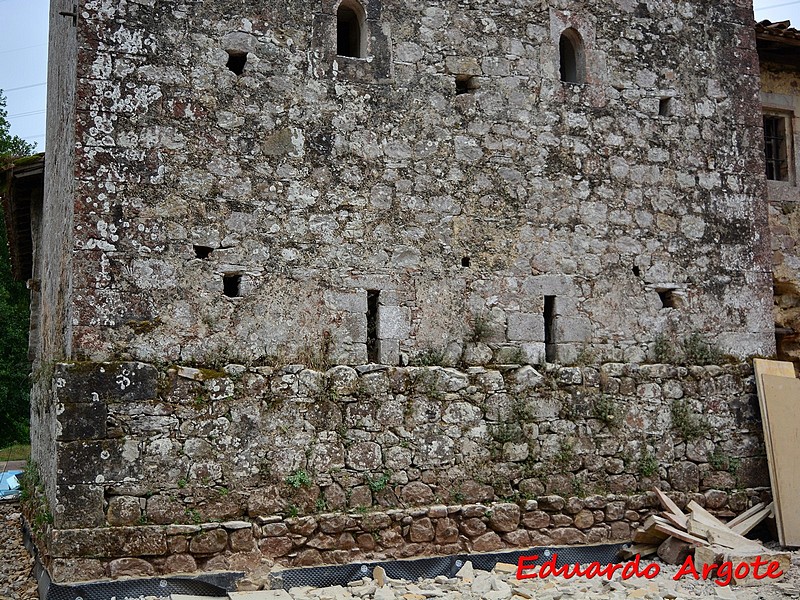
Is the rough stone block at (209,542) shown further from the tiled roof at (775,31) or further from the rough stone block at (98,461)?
the tiled roof at (775,31)

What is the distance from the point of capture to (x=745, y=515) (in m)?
7.86

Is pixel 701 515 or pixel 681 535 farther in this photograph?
pixel 701 515

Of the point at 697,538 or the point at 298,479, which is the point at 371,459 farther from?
the point at 697,538

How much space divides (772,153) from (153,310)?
688cm

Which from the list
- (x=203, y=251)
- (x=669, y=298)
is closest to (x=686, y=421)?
(x=669, y=298)

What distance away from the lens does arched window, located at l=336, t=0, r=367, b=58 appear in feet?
24.5

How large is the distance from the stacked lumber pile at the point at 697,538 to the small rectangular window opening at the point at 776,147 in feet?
12.3

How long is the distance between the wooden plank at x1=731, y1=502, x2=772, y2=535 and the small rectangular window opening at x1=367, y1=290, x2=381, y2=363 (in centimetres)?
355

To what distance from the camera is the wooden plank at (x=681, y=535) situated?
7.08 m

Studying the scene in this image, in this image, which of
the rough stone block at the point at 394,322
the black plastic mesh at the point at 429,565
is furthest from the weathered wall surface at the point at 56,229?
the rough stone block at the point at 394,322

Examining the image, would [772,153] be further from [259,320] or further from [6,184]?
[6,184]

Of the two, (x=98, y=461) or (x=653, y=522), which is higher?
(x=98, y=461)

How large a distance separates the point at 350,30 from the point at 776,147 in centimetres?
499

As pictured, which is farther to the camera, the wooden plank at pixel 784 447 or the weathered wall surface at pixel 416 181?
the wooden plank at pixel 784 447
